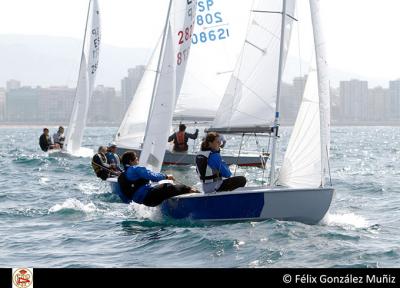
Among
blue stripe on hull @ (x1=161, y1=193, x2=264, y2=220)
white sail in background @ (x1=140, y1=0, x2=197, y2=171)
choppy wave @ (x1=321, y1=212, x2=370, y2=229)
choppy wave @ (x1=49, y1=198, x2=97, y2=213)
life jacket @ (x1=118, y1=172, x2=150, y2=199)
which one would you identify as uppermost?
white sail in background @ (x1=140, y1=0, x2=197, y2=171)

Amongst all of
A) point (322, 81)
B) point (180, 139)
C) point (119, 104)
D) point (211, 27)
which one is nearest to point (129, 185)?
point (322, 81)

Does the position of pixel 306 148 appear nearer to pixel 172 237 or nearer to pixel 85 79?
pixel 172 237

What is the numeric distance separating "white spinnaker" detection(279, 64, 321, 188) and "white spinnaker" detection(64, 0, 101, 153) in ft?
44.6

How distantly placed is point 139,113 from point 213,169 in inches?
354

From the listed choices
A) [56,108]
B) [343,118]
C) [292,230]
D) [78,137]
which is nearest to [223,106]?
[292,230]

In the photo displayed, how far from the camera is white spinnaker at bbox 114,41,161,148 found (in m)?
18.4

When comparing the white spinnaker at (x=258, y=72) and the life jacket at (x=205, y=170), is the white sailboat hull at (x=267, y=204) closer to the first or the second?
the life jacket at (x=205, y=170)

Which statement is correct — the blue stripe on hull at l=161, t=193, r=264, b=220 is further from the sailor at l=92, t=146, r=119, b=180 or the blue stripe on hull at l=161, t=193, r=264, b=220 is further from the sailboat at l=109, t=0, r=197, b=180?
the sailor at l=92, t=146, r=119, b=180

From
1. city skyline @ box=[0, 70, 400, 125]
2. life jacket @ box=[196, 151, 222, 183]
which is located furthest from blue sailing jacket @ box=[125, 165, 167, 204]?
city skyline @ box=[0, 70, 400, 125]

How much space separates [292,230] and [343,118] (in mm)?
141230

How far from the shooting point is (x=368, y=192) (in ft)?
47.8
